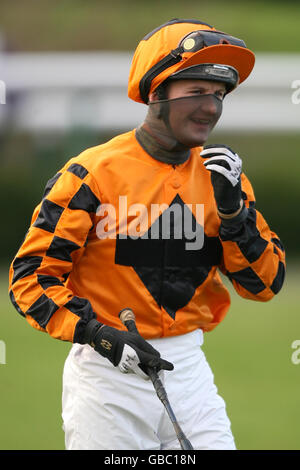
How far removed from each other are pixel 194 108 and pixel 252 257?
0.57 meters

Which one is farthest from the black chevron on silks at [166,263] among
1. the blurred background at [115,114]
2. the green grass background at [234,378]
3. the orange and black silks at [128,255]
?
the blurred background at [115,114]

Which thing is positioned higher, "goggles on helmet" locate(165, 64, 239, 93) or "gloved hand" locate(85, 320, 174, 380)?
"goggles on helmet" locate(165, 64, 239, 93)

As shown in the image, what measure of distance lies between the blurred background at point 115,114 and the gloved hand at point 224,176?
16.0ft

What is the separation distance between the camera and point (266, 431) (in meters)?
5.98

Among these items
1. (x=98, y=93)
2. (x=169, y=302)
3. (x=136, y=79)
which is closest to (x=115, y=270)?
(x=169, y=302)

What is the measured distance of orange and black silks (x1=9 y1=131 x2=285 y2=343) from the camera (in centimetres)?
318

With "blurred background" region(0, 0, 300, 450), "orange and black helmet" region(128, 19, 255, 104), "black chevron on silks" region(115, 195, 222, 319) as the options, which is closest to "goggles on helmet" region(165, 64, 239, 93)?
"orange and black helmet" region(128, 19, 255, 104)

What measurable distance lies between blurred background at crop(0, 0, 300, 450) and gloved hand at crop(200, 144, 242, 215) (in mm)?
4872

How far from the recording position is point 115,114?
1520cm

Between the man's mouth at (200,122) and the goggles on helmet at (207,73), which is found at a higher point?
the goggles on helmet at (207,73)

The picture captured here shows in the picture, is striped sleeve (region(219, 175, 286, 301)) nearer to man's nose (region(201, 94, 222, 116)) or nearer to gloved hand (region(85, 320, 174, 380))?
man's nose (region(201, 94, 222, 116))

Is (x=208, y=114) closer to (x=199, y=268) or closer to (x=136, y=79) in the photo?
(x=136, y=79)

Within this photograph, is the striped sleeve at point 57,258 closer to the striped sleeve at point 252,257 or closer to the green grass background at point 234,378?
the striped sleeve at point 252,257

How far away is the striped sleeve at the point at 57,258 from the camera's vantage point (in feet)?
10.3
